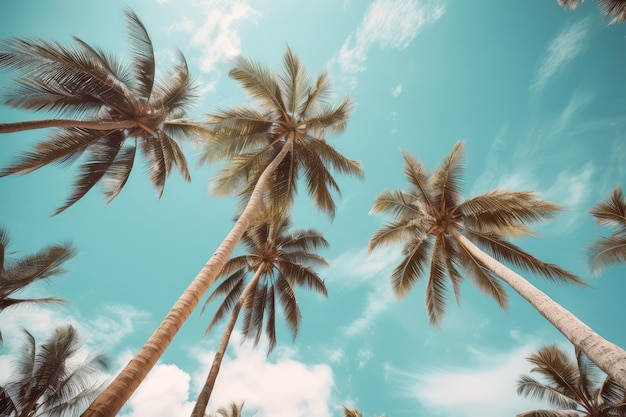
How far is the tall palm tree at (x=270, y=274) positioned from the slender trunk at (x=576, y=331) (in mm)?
8201

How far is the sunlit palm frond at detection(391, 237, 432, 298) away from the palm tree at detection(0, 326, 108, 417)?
13.9 meters

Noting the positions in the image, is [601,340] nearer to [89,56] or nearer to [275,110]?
[275,110]

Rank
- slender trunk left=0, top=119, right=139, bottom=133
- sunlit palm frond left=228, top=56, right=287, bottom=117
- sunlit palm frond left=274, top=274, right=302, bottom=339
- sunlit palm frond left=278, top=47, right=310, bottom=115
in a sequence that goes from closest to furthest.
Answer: slender trunk left=0, top=119, right=139, bottom=133 < sunlit palm frond left=228, top=56, right=287, bottom=117 < sunlit palm frond left=278, top=47, right=310, bottom=115 < sunlit palm frond left=274, top=274, right=302, bottom=339

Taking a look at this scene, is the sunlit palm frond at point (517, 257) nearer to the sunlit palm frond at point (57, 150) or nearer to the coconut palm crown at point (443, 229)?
the coconut palm crown at point (443, 229)

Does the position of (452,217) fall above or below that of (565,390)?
above

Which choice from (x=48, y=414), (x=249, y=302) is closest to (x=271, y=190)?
(x=249, y=302)

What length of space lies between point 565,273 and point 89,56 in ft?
51.8

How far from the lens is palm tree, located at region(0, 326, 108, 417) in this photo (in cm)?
1119

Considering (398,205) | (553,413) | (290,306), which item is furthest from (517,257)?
(290,306)

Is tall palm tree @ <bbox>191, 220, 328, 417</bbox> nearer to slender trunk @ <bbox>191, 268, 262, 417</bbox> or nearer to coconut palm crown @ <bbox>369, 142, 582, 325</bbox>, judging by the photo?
slender trunk @ <bbox>191, 268, 262, 417</bbox>

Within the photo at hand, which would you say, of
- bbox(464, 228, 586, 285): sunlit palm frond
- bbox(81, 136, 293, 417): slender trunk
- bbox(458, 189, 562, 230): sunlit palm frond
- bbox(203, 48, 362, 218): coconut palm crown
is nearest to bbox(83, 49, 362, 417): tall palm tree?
bbox(203, 48, 362, 218): coconut palm crown

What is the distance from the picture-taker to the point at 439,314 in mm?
11477

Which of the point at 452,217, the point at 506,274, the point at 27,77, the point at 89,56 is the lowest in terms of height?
the point at 506,274

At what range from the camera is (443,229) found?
38.8ft
